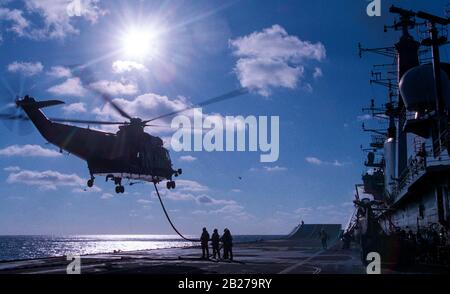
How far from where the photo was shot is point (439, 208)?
20.4 m

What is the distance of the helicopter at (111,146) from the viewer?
29078mm

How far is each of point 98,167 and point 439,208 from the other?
21635mm

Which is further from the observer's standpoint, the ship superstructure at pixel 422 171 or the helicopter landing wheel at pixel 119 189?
the helicopter landing wheel at pixel 119 189

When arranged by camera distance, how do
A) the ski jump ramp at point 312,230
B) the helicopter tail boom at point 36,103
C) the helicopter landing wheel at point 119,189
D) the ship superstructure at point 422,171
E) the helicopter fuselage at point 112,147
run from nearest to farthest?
1. the ship superstructure at point 422,171
2. the helicopter fuselage at point 112,147
3. the helicopter tail boom at point 36,103
4. the helicopter landing wheel at point 119,189
5. the ski jump ramp at point 312,230

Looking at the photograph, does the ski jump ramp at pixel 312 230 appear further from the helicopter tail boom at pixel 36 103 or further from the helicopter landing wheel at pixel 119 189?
the helicopter tail boom at pixel 36 103

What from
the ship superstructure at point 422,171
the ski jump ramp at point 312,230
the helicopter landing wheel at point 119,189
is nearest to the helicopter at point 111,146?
the helicopter landing wheel at point 119,189

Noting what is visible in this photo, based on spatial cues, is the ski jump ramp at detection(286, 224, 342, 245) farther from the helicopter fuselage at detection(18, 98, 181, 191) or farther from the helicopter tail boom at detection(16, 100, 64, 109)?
the helicopter tail boom at detection(16, 100, 64, 109)

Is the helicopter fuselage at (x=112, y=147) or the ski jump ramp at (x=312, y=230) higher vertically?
the helicopter fuselage at (x=112, y=147)

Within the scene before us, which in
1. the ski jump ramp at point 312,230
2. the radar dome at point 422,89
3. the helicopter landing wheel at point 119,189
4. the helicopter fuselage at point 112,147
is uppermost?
the radar dome at point 422,89

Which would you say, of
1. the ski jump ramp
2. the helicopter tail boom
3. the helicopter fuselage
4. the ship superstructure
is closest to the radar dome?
the ship superstructure

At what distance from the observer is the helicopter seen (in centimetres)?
2908

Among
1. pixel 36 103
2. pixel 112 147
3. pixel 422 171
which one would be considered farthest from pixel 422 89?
pixel 36 103
